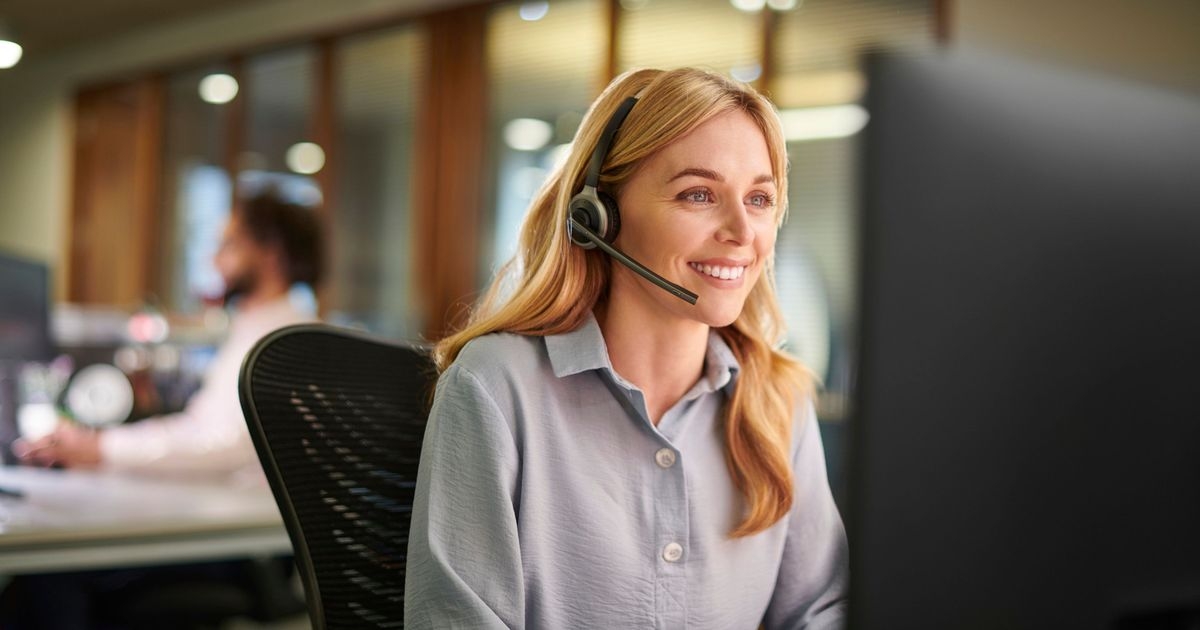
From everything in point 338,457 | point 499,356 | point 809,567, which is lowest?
point 809,567

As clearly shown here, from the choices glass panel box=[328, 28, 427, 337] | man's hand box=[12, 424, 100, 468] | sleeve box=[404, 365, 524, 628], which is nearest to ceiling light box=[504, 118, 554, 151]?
glass panel box=[328, 28, 427, 337]

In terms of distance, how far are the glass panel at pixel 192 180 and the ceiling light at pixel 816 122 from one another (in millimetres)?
4145

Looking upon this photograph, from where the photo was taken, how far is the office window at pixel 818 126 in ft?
12.8

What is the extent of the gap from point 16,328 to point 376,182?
3598 mm

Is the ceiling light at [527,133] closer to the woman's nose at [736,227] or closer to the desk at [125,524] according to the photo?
the desk at [125,524]

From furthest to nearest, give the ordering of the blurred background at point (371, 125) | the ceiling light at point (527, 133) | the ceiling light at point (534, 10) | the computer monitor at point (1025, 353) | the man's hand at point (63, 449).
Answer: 1. the ceiling light at point (527, 133)
2. the ceiling light at point (534, 10)
3. the blurred background at point (371, 125)
4. the man's hand at point (63, 449)
5. the computer monitor at point (1025, 353)

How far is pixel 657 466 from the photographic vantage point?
1032 mm

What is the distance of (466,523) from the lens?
943mm

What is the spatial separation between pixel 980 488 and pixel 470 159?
4911mm

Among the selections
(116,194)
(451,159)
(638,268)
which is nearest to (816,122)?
(451,159)

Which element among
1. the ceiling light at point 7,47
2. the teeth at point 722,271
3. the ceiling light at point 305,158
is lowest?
the teeth at point 722,271

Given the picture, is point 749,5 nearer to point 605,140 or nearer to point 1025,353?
point 605,140

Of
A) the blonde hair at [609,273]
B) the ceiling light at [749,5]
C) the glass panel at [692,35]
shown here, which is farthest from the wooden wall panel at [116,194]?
the blonde hair at [609,273]

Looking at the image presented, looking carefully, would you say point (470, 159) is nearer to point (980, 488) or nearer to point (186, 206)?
point (186, 206)
